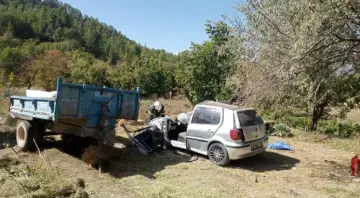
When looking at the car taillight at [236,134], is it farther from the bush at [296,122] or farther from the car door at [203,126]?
the bush at [296,122]

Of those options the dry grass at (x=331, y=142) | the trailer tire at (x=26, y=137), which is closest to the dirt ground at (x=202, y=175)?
the trailer tire at (x=26, y=137)

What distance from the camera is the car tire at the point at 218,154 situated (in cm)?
818

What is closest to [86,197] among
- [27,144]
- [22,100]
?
[27,144]

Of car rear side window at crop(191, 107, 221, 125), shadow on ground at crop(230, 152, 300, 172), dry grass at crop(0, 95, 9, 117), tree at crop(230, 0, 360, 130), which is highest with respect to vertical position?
tree at crop(230, 0, 360, 130)

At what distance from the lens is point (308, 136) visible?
1441 centimetres

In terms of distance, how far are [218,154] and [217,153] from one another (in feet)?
0.13

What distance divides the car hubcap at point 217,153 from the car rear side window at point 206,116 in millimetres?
680

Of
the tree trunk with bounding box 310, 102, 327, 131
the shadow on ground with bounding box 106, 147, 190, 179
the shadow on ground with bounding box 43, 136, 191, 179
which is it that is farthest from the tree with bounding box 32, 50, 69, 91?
the shadow on ground with bounding box 106, 147, 190, 179

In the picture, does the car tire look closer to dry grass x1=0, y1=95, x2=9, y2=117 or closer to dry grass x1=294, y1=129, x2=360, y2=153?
dry grass x1=294, y1=129, x2=360, y2=153

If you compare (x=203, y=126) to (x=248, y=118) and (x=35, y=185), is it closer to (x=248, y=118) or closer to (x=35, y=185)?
(x=248, y=118)

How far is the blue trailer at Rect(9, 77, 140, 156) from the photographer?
24.0ft

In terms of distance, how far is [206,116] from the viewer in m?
8.81

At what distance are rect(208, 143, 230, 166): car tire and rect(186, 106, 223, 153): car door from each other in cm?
23

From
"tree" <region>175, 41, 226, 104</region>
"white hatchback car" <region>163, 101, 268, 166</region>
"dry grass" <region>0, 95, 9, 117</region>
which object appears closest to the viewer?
"white hatchback car" <region>163, 101, 268, 166</region>
